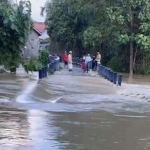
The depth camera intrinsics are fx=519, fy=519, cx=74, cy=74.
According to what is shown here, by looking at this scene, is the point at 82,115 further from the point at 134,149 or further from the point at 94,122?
the point at 134,149

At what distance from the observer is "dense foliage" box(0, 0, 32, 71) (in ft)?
95.1

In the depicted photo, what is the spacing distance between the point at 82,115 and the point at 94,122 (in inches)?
49.9

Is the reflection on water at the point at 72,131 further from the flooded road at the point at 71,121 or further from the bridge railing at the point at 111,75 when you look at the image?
the bridge railing at the point at 111,75

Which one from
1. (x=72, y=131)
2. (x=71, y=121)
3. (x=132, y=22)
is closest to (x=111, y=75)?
(x=132, y=22)

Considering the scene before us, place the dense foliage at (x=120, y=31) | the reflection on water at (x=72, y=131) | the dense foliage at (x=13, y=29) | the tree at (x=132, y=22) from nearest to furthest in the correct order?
the reflection on water at (x=72, y=131) < the dense foliage at (x=13, y=29) < the tree at (x=132, y=22) < the dense foliage at (x=120, y=31)

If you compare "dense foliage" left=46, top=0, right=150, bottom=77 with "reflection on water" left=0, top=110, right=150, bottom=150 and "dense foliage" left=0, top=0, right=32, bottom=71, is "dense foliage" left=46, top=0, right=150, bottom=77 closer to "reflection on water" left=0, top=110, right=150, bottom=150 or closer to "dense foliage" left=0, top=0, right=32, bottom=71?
"dense foliage" left=0, top=0, right=32, bottom=71

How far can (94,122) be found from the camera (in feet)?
41.2

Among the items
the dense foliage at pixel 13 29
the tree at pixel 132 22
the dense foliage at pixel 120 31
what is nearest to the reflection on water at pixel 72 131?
the dense foliage at pixel 13 29

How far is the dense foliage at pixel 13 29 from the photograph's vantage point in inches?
1141

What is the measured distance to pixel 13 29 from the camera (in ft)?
95.3

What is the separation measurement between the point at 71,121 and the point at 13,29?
17.3 m

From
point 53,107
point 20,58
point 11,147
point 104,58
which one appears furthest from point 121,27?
point 11,147

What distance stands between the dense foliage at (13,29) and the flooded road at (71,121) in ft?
33.0

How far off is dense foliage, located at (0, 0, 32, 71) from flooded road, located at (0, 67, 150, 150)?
396 inches
